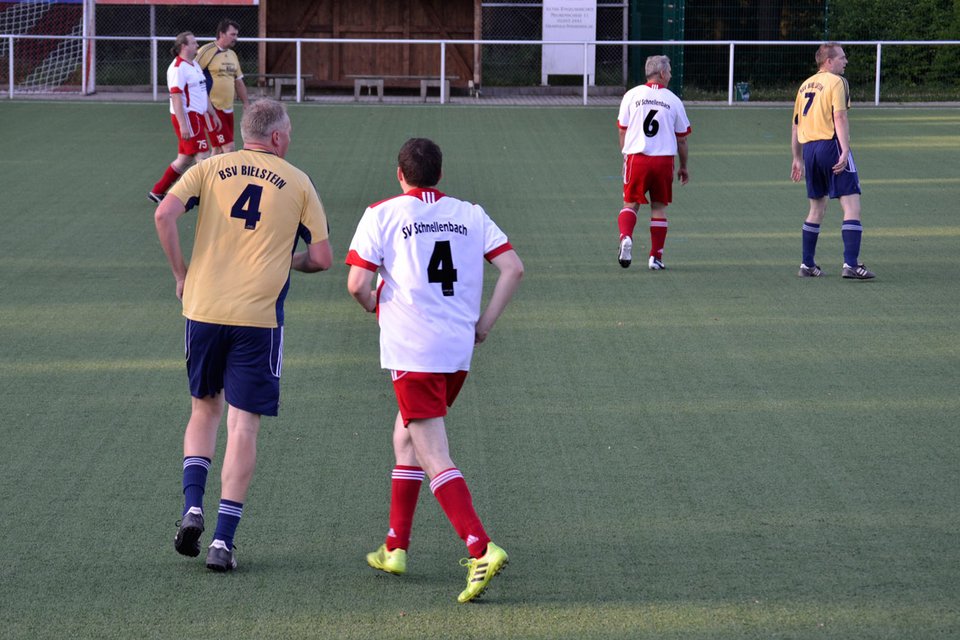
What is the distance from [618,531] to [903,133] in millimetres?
17655

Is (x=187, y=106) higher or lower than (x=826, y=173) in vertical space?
higher

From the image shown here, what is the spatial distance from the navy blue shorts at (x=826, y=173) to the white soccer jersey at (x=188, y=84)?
6.06 metres

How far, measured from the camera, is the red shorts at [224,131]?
14.1 m

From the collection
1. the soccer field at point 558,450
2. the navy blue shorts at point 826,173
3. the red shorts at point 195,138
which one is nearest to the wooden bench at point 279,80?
the red shorts at point 195,138

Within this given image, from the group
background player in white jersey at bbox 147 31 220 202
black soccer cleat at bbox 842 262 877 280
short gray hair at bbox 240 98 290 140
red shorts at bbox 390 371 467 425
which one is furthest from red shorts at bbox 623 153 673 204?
red shorts at bbox 390 371 467 425

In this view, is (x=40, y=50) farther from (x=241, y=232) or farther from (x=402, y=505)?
(x=402, y=505)

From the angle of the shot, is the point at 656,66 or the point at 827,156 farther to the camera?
the point at 656,66

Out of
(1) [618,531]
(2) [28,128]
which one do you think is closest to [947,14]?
(2) [28,128]

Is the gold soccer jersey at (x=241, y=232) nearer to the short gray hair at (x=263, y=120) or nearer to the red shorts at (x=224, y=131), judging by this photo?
the short gray hair at (x=263, y=120)

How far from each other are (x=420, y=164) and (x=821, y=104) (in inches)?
254

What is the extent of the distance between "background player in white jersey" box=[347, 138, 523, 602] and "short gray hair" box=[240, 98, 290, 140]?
1.69 feet

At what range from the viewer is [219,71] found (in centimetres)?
1455

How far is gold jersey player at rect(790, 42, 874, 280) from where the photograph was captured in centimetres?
1027

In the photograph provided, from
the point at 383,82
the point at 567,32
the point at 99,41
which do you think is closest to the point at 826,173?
the point at 567,32
